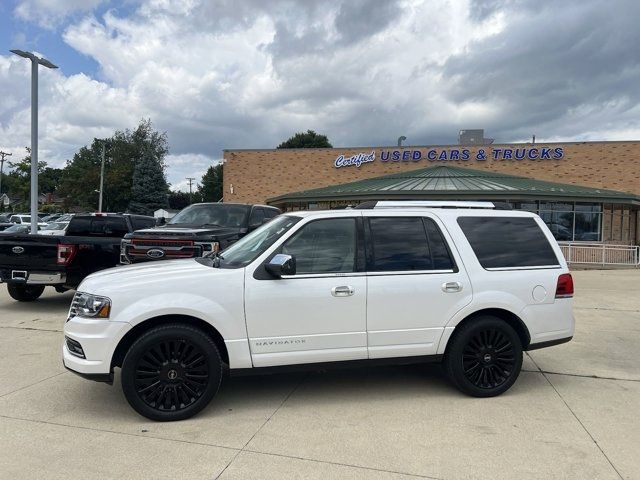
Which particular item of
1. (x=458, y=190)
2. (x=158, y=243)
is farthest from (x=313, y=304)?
(x=458, y=190)

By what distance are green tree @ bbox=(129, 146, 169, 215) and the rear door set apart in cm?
6129

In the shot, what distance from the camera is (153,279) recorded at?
4125 millimetres

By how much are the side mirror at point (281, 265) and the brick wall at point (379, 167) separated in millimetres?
25903

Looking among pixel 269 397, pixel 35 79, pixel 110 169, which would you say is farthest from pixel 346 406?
pixel 110 169

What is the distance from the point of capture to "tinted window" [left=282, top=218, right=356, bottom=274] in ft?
14.4

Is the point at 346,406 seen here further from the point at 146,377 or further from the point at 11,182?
the point at 11,182

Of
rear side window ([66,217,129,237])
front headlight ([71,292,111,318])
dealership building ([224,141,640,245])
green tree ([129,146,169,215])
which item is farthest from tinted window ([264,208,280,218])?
green tree ([129,146,169,215])

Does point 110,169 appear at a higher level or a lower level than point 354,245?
higher

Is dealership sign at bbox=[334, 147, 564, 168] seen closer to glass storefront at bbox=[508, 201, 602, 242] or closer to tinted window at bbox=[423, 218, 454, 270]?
glass storefront at bbox=[508, 201, 602, 242]

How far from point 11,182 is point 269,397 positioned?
9150 cm

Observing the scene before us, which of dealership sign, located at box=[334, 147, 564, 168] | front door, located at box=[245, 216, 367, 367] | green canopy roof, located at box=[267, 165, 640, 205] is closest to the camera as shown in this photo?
front door, located at box=[245, 216, 367, 367]

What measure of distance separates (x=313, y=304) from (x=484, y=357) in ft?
5.77

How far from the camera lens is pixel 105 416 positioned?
4.23 meters

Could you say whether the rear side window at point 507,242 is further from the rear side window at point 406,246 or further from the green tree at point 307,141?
the green tree at point 307,141
